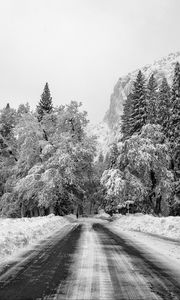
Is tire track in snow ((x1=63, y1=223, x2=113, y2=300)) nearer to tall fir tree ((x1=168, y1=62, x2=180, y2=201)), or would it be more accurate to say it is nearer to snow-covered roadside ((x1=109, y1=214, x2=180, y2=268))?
snow-covered roadside ((x1=109, y1=214, x2=180, y2=268))

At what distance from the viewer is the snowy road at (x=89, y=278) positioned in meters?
5.12

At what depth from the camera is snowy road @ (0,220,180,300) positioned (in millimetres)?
5125

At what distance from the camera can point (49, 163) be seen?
3453 cm

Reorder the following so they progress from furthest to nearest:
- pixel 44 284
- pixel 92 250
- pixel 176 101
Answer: pixel 176 101, pixel 92 250, pixel 44 284

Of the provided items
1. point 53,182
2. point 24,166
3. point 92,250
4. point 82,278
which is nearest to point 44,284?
point 82,278

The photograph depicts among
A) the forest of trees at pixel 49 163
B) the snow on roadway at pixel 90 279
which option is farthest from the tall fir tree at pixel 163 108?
the snow on roadway at pixel 90 279

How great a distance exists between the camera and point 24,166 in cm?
3900

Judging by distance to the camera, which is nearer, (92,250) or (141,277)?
(141,277)

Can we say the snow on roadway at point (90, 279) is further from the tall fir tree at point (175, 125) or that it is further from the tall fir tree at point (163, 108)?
the tall fir tree at point (163, 108)

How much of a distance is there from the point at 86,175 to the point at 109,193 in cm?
535

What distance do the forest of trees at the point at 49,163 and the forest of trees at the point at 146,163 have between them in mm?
3408

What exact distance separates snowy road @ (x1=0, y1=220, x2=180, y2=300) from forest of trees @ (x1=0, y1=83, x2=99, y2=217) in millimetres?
24646

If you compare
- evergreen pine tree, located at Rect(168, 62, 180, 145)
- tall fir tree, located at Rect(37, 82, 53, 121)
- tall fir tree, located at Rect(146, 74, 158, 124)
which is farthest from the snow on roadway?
tall fir tree, located at Rect(37, 82, 53, 121)

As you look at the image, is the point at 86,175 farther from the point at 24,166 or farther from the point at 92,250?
the point at 92,250
